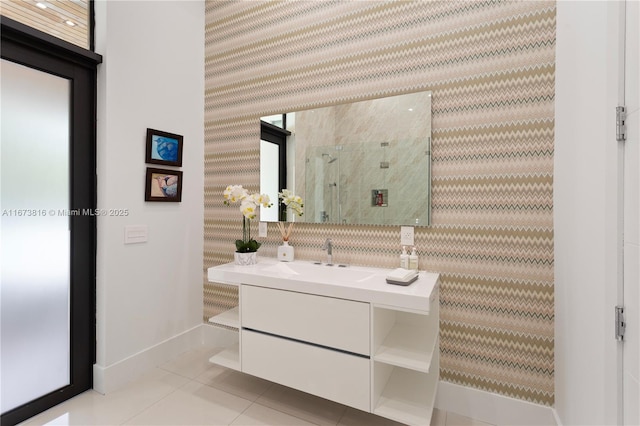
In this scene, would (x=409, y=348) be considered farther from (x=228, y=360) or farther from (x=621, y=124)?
(x=621, y=124)

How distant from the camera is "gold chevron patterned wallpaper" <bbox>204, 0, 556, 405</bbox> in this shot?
1701 mm

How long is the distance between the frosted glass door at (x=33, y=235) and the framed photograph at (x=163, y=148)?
0.49 meters

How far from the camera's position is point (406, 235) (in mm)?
2012

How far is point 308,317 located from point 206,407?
962mm

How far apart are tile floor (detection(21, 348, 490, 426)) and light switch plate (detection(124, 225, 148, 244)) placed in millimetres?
1029

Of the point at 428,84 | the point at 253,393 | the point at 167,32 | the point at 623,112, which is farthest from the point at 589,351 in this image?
the point at 167,32

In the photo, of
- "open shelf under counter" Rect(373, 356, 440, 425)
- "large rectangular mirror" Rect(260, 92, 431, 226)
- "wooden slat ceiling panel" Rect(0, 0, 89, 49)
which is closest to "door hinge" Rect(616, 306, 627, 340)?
"open shelf under counter" Rect(373, 356, 440, 425)

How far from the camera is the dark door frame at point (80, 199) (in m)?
1.89

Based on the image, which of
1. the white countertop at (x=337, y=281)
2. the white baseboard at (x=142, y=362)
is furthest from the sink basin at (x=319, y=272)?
the white baseboard at (x=142, y=362)

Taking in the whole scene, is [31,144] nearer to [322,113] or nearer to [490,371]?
[322,113]

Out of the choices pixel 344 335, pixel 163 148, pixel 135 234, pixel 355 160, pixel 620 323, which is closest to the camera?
pixel 620 323

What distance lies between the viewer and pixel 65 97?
199 centimetres

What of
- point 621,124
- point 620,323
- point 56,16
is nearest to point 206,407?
point 620,323

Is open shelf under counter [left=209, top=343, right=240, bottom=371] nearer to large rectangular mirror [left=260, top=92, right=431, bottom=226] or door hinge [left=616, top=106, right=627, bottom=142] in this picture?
large rectangular mirror [left=260, top=92, right=431, bottom=226]
